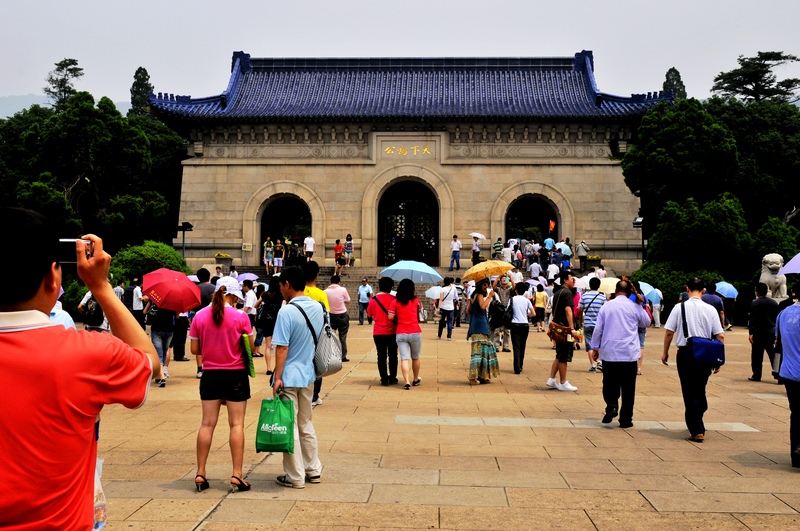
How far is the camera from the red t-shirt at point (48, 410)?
2344 mm

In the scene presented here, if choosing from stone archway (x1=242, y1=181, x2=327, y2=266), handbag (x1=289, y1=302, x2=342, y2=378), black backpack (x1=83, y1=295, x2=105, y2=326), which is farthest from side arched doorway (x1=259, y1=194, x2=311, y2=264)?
handbag (x1=289, y1=302, x2=342, y2=378)

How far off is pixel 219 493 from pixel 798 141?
35539 mm

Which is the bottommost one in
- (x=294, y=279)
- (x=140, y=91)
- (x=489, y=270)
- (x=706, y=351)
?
(x=706, y=351)

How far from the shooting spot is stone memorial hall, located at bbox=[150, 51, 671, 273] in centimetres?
3306

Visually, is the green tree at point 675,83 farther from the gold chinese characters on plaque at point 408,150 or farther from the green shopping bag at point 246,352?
the green shopping bag at point 246,352

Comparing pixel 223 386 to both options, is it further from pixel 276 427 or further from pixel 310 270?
pixel 310 270

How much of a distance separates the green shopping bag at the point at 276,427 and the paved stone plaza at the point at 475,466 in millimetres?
352

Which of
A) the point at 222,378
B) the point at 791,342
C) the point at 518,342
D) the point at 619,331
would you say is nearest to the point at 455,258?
the point at 518,342

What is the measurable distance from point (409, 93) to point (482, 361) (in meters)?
25.7

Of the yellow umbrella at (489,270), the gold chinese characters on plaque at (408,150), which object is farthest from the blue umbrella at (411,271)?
the gold chinese characters on plaque at (408,150)

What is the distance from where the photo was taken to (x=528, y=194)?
108 ft

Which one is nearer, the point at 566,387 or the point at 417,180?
the point at 566,387

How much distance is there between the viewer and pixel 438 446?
755 centimetres

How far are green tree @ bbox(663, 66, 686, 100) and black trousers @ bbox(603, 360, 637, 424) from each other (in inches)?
2025
